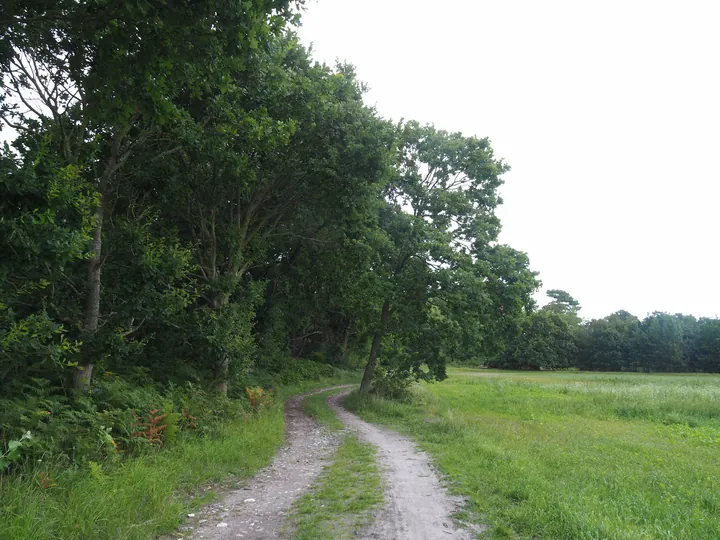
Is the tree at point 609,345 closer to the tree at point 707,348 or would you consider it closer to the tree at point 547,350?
the tree at point 547,350

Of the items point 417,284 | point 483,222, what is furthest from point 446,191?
point 417,284

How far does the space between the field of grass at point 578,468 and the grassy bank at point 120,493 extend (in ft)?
14.1

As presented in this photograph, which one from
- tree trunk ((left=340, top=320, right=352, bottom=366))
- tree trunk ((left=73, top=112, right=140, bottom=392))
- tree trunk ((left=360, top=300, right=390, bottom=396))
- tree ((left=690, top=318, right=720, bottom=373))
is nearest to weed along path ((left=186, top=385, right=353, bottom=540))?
tree trunk ((left=73, top=112, right=140, bottom=392))

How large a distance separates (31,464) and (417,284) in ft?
49.0

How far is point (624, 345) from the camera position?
296ft

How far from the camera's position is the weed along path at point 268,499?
5535mm

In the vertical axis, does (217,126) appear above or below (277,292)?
above

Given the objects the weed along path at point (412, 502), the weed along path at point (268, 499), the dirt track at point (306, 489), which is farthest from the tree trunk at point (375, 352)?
the weed along path at point (412, 502)

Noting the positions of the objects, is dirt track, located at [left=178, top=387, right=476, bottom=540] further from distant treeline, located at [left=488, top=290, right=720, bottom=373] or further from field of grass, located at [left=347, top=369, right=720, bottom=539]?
distant treeline, located at [left=488, top=290, right=720, bottom=373]

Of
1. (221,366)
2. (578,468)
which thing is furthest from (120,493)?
(221,366)

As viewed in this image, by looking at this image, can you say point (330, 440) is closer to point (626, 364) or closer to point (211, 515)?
point (211, 515)

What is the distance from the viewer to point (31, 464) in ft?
20.3

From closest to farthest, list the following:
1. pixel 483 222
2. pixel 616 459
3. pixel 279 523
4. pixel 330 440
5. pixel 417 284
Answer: pixel 279 523, pixel 616 459, pixel 330 440, pixel 417 284, pixel 483 222

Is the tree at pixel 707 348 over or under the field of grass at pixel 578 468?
over
